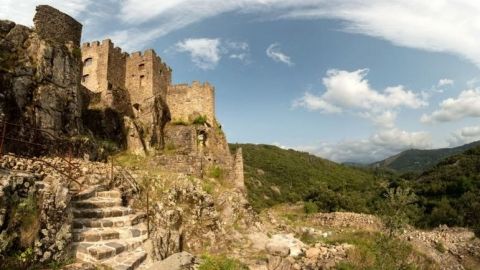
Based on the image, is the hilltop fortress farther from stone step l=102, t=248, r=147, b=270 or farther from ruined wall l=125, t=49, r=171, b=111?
stone step l=102, t=248, r=147, b=270

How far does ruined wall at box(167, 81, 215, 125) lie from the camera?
2533 centimetres

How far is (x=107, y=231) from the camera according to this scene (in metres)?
9.86

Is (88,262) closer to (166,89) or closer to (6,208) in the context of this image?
(6,208)

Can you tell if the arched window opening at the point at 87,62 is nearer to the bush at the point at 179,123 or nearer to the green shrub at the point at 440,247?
the bush at the point at 179,123

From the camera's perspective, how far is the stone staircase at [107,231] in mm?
8648

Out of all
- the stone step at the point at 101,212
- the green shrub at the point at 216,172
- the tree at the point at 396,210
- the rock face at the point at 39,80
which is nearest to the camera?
the stone step at the point at 101,212

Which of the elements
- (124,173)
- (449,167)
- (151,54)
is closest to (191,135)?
(151,54)

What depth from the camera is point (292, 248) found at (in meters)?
18.3

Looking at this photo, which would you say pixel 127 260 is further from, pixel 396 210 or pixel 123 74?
pixel 123 74

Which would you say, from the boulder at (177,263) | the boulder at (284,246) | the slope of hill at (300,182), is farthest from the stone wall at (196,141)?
the slope of hill at (300,182)

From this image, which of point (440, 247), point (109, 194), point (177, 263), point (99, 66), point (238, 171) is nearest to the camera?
point (177, 263)

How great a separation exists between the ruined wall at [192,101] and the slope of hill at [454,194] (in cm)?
2769

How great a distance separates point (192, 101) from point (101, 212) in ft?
51.0

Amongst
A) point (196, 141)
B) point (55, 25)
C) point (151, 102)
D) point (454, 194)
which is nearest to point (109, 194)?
point (55, 25)
